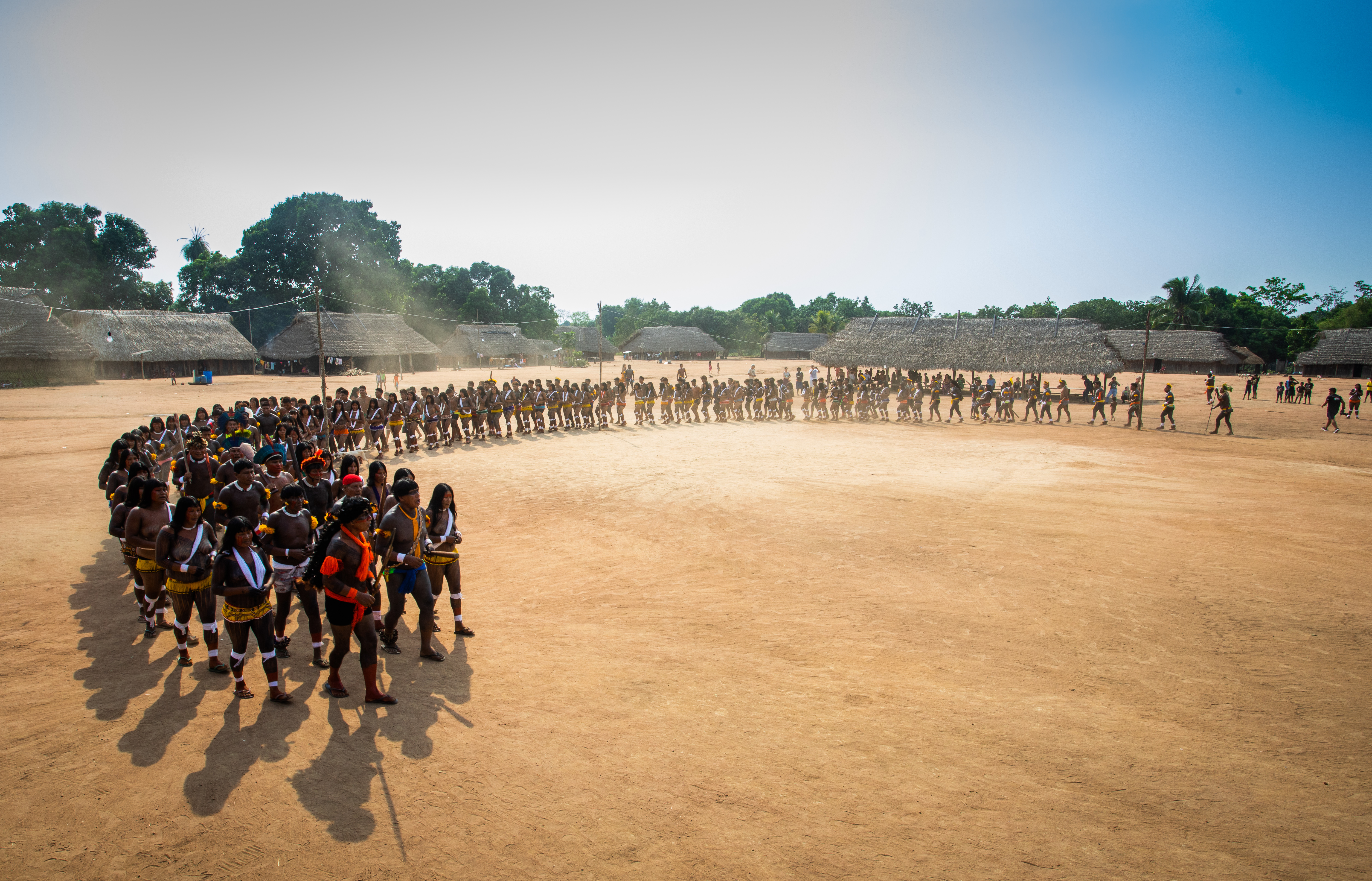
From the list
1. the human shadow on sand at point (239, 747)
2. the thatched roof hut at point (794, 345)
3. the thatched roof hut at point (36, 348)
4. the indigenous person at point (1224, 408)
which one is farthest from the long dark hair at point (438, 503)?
the thatched roof hut at point (794, 345)

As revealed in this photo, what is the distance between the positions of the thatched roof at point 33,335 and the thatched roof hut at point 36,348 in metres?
0.02

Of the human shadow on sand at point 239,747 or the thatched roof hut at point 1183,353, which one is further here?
the thatched roof hut at point 1183,353

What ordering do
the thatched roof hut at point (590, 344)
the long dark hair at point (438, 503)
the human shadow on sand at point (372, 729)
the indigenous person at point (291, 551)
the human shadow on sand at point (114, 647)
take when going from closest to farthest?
1. the human shadow on sand at point (372, 729)
2. the human shadow on sand at point (114, 647)
3. the indigenous person at point (291, 551)
4. the long dark hair at point (438, 503)
5. the thatched roof hut at point (590, 344)

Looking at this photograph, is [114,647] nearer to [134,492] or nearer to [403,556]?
[134,492]

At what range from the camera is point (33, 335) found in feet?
→ 110

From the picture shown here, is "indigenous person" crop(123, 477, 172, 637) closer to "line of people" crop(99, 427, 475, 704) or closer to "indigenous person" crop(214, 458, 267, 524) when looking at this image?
"line of people" crop(99, 427, 475, 704)

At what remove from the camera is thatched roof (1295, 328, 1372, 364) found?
4491 cm

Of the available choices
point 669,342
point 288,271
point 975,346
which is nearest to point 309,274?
point 288,271

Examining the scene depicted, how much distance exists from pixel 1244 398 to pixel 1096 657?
125 feet

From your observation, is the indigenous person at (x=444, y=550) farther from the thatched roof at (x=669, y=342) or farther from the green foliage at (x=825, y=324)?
the green foliage at (x=825, y=324)

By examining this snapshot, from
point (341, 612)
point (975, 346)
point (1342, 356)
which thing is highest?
point (975, 346)

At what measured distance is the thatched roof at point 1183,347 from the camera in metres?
49.9

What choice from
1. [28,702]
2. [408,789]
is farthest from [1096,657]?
[28,702]

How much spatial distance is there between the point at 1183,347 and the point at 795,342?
36.1 metres
